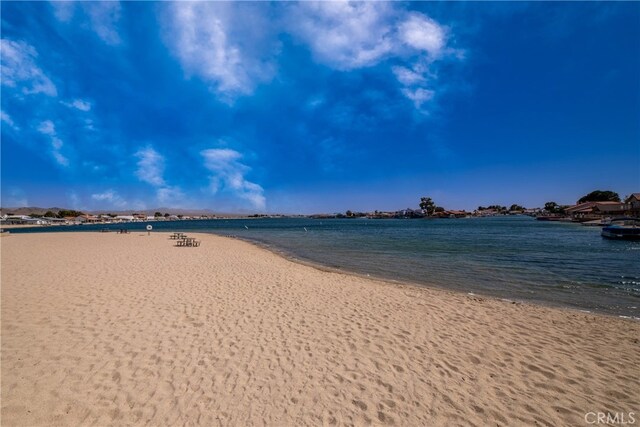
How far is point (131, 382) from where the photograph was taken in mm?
4285

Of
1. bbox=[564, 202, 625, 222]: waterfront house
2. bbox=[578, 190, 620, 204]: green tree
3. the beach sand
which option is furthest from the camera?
bbox=[578, 190, 620, 204]: green tree

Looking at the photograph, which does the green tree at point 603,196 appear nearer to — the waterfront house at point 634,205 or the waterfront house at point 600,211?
the waterfront house at point 600,211

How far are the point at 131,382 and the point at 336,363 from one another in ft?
11.6

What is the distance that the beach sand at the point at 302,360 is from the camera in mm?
3792

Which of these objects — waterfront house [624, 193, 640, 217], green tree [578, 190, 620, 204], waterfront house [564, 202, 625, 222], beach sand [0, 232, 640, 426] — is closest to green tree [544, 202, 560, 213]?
green tree [578, 190, 620, 204]

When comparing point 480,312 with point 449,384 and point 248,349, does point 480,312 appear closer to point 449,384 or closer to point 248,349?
point 449,384

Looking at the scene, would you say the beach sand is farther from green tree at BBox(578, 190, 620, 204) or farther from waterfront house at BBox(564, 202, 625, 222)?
green tree at BBox(578, 190, 620, 204)

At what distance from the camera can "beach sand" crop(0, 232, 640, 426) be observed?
379cm

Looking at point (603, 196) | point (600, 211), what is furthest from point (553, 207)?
point (600, 211)

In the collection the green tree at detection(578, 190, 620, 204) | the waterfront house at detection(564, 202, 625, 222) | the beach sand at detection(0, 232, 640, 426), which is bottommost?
the beach sand at detection(0, 232, 640, 426)

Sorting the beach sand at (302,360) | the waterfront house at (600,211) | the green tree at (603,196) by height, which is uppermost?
the green tree at (603,196)

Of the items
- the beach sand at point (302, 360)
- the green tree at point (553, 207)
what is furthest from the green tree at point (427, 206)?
the beach sand at point (302, 360)

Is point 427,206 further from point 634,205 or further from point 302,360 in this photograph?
point 302,360

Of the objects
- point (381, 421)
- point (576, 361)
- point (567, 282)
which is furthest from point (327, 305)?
point (567, 282)
